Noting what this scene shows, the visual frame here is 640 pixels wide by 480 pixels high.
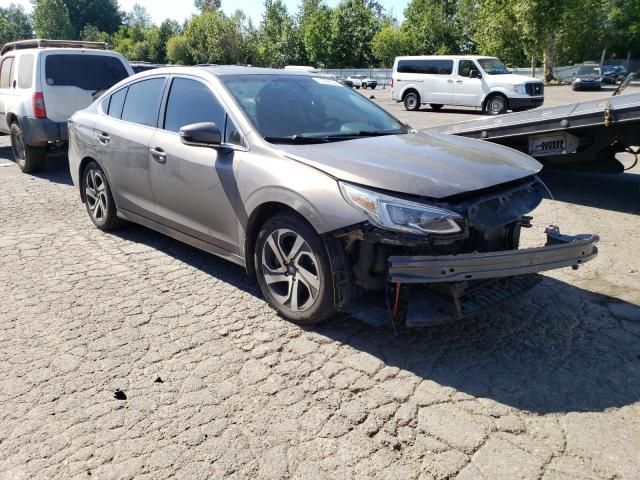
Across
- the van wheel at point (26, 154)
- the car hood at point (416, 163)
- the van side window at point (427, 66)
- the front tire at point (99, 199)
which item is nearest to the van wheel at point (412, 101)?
the van side window at point (427, 66)

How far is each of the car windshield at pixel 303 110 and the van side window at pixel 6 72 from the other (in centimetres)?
725

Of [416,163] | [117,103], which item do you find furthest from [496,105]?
[416,163]

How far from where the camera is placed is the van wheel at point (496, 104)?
19.6m

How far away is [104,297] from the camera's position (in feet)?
14.0

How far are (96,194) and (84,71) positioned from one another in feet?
14.2

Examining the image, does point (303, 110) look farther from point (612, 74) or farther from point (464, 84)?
point (612, 74)

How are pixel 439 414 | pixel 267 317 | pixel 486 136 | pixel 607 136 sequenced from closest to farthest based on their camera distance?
1. pixel 439 414
2. pixel 267 317
3. pixel 607 136
4. pixel 486 136

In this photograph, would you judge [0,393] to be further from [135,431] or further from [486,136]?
[486,136]

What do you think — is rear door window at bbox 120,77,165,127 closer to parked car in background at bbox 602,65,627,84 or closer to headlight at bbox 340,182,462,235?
headlight at bbox 340,182,462,235

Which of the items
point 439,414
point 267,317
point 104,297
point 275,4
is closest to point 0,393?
point 104,297

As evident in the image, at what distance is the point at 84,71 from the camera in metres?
9.05

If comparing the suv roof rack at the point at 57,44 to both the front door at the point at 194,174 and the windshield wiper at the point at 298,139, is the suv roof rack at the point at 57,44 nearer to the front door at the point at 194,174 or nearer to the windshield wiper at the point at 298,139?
the front door at the point at 194,174

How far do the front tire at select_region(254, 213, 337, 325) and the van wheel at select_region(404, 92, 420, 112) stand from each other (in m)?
20.1

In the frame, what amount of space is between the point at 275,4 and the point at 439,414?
7817 centimetres
